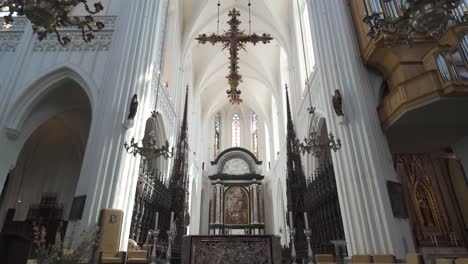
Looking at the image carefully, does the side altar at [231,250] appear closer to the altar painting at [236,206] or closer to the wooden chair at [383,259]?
the wooden chair at [383,259]

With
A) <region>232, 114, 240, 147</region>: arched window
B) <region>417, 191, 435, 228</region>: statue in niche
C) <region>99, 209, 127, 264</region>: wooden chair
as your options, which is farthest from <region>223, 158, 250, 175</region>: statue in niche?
<region>99, 209, 127, 264</region>: wooden chair

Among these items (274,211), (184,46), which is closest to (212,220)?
(274,211)

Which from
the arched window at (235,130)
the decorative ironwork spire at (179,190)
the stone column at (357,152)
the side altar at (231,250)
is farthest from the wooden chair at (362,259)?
the arched window at (235,130)

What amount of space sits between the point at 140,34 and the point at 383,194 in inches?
335

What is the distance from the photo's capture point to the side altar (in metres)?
6.38

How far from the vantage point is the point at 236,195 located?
21.2 meters

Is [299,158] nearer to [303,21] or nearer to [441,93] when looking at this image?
[303,21]

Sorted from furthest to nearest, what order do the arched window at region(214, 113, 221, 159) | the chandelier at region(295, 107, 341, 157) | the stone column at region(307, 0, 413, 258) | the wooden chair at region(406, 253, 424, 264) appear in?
the arched window at region(214, 113, 221, 159) → the chandelier at region(295, 107, 341, 157) → the stone column at region(307, 0, 413, 258) → the wooden chair at region(406, 253, 424, 264)

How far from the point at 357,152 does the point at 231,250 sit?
4.10m

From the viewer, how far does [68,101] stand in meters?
9.89

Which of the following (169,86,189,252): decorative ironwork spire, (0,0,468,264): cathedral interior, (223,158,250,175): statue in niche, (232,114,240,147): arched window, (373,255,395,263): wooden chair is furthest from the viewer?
(232,114,240,147): arched window

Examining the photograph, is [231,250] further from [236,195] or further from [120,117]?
[236,195]

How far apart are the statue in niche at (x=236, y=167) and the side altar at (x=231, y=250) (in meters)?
15.5

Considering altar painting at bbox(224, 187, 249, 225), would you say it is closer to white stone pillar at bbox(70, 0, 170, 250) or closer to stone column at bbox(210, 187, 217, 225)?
stone column at bbox(210, 187, 217, 225)
